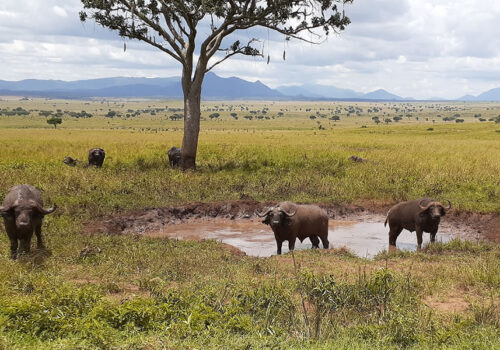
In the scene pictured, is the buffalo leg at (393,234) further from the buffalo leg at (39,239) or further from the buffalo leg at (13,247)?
the buffalo leg at (13,247)

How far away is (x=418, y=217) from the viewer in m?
12.2

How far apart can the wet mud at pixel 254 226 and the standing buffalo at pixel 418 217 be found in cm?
71

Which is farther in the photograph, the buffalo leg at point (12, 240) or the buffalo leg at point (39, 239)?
the buffalo leg at point (39, 239)

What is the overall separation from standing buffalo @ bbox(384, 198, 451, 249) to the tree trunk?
11.1 m

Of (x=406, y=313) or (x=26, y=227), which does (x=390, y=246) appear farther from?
(x=26, y=227)

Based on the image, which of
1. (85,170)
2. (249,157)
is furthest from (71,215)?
(249,157)

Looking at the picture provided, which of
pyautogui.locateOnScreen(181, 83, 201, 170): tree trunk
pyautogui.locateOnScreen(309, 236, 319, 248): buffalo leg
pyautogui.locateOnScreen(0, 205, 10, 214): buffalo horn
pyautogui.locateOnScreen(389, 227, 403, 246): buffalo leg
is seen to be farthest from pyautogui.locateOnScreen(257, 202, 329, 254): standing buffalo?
pyautogui.locateOnScreen(181, 83, 201, 170): tree trunk

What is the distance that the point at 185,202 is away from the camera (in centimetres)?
1606

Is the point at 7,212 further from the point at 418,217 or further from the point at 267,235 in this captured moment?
the point at 418,217

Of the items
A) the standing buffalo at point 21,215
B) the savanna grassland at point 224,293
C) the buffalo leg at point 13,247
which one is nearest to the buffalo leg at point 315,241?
the savanna grassland at point 224,293

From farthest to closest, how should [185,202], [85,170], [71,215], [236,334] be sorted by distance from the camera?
[85,170] < [185,202] < [71,215] < [236,334]

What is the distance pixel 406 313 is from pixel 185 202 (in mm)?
10697

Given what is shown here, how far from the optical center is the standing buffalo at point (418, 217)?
11961mm

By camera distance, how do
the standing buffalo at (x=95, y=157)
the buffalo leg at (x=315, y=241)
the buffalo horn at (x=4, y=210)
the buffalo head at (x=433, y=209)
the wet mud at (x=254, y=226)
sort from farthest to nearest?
the standing buffalo at (x=95, y=157), the wet mud at (x=254, y=226), the buffalo leg at (x=315, y=241), the buffalo head at (x=433, y=209), the buffalo horn at (x=4, y=210)
